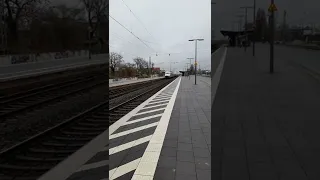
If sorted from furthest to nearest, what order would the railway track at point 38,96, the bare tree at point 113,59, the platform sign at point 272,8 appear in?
the railway track at point 38,96 < the bare tree at point 113,59 < the platform sign at point 272,8

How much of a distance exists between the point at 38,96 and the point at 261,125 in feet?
34.7

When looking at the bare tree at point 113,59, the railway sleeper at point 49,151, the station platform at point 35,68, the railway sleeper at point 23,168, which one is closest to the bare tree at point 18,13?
the station platform at point 35,68

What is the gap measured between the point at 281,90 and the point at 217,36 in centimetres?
58

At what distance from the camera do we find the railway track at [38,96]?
844 centimetres

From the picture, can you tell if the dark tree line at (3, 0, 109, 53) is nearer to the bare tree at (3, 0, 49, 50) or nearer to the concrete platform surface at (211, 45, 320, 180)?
the bare tree at (3, 0, 49, 50)

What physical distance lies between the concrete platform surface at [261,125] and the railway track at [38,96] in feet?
15.8

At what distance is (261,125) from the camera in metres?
2.00

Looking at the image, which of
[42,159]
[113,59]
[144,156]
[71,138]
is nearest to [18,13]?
[113,59]

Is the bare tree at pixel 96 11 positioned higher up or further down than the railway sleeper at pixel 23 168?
higher up

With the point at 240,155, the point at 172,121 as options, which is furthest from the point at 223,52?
the point at 172,121

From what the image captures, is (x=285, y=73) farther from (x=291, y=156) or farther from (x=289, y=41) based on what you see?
(x=291, y=156)

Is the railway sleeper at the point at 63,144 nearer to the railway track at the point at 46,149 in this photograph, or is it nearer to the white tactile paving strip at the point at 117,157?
the railway track at the point at 46,149

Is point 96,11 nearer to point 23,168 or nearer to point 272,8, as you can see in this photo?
point 23,168

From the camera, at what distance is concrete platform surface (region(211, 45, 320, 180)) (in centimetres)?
190
